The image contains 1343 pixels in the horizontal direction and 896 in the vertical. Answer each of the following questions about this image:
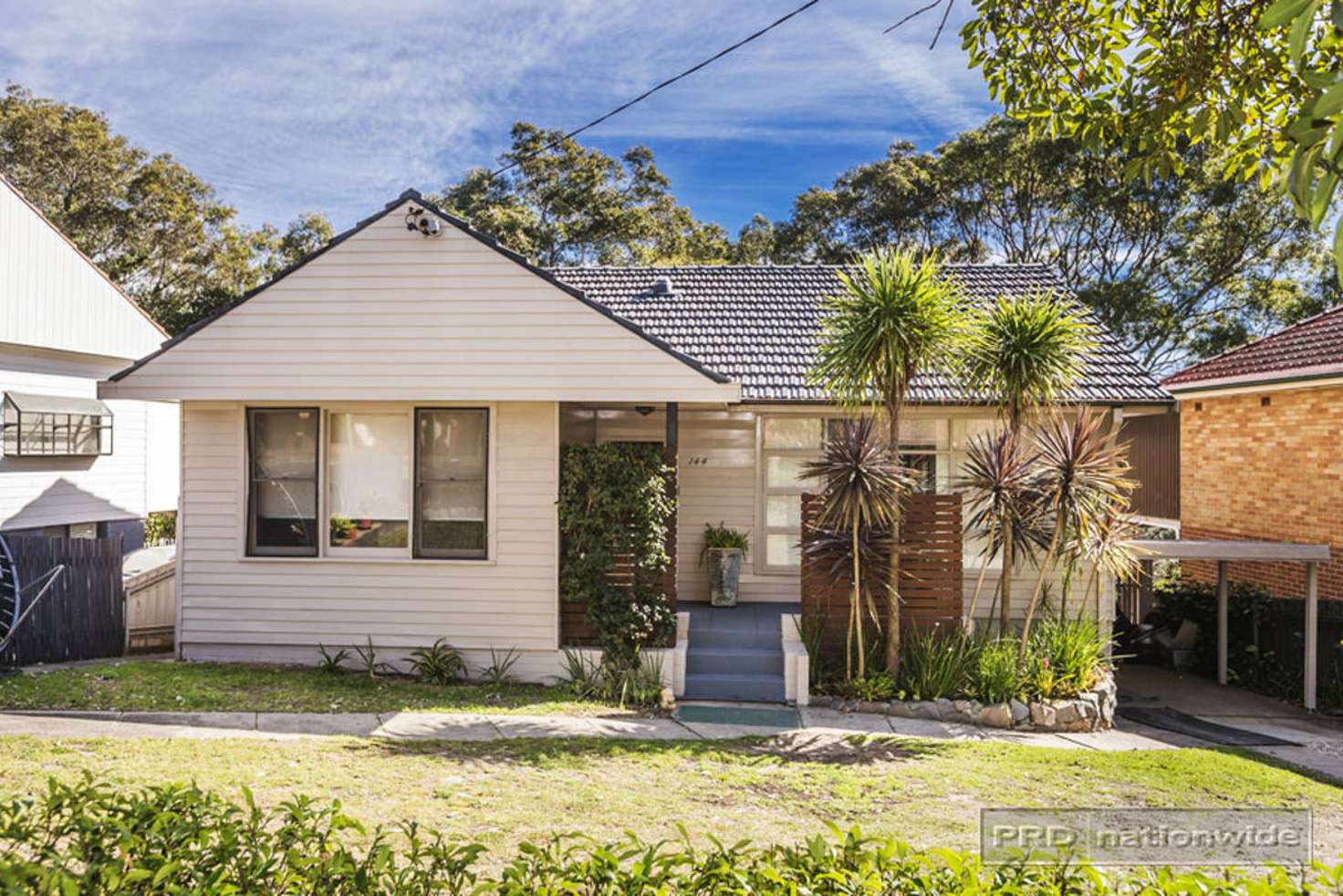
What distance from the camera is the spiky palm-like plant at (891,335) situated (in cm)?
908

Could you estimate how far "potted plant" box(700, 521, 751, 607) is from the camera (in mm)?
11805

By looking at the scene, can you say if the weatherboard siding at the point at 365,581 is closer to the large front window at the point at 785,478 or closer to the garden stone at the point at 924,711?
the large front window at the point at 785,478

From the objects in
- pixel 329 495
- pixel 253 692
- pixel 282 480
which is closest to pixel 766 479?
pixel 329 495

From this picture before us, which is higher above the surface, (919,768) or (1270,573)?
(1270,573)

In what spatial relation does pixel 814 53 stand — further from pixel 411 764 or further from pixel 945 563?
pixel 411 764

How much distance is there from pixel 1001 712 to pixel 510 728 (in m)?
4.96

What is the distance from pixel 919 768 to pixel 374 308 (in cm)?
731

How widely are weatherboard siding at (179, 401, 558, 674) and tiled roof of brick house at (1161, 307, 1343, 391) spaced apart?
11.3m

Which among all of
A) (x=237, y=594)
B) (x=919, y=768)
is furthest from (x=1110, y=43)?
(x=237, y=594)

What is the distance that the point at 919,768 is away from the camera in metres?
7.25

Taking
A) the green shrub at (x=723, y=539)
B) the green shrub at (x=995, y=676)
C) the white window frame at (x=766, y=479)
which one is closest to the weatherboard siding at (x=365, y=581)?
the green shrub at (x=723, y=539)

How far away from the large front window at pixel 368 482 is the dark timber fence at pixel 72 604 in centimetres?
253

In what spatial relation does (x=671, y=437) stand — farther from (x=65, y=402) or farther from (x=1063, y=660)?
(x=65, y=402)

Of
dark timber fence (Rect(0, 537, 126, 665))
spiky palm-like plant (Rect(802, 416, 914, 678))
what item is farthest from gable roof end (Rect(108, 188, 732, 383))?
dark timber fence (Rect(0, 537, 126, 665))
